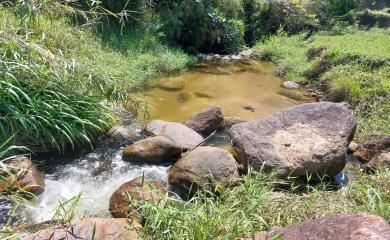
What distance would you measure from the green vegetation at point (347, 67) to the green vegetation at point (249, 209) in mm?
3436

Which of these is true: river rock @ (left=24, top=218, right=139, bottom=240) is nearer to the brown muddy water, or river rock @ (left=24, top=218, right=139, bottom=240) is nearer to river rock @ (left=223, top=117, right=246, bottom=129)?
river rock @ (left=223, top=117, right=246, bottom=129)

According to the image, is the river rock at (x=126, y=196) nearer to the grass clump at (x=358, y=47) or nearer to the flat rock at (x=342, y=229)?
the flat rock at (x=342, y=229)

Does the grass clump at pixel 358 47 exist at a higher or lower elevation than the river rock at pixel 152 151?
higher

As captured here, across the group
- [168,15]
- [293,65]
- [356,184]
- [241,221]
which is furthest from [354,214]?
[168,15]

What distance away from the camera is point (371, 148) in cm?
663

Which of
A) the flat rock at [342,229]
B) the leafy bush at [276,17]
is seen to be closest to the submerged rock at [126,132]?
the flat rock at [342,229]

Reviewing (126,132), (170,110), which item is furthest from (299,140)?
(170,110)

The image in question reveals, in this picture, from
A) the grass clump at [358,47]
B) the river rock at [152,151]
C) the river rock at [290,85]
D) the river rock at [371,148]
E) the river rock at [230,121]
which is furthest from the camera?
the river rock at [290,85]

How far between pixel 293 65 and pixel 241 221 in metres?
10.00

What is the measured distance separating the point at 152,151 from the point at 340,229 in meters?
3.92

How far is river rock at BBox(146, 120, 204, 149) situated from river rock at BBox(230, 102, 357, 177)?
0.80 metres

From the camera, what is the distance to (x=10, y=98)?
215 inches

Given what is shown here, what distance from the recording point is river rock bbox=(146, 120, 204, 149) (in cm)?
670

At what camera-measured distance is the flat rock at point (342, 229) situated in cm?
255
